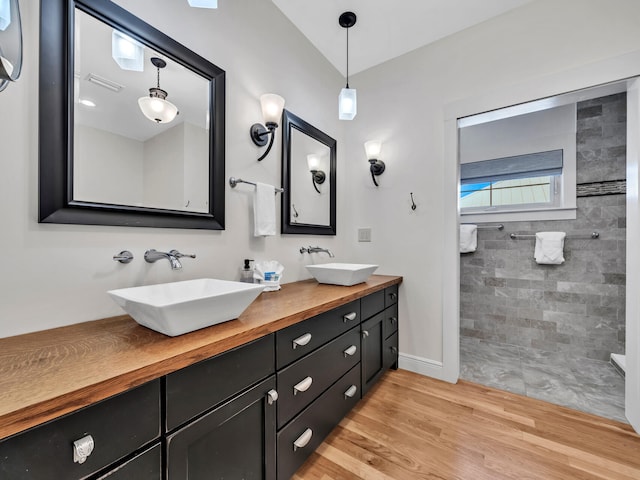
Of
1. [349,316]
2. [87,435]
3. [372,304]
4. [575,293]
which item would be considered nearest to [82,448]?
[87,435]

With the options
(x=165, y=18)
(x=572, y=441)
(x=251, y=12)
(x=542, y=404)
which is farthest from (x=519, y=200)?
(x=165, y=18)

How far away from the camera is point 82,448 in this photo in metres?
0.54

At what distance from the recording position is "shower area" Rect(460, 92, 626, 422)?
7.27ft

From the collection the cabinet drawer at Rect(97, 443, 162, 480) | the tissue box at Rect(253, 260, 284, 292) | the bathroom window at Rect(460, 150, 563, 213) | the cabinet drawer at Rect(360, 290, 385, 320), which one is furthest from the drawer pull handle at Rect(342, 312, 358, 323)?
the bathroom window at Rect(460, 150, 563, 213)

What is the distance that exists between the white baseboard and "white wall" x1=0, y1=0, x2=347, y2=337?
118 cm

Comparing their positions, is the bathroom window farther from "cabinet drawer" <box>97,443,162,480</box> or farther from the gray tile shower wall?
"cabinet drawer" <box>97,443,162,480</box>

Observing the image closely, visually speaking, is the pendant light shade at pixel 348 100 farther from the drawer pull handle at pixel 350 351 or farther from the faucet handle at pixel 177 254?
the drawer pull handle at pixel 350 351

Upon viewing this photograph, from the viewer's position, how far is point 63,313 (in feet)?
3.10

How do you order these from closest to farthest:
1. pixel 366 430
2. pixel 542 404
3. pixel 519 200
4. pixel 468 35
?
pixel 366 430, pixel 542 404, pixel 468 35, pixel 519 200

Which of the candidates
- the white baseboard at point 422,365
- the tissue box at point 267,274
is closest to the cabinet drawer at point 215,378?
the tissue box at point 267,274

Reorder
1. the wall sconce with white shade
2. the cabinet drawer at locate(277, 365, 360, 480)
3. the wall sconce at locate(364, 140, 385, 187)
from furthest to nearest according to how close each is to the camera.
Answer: the wall sconce at locate(364, 140, 385, 187) < the cabinet drawer at locate(277, 365, 360, 480) < the wall sconce with white shade

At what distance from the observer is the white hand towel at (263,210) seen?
1.60m

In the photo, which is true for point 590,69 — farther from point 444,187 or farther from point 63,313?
point 63,313

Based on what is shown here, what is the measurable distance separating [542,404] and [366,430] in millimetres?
1228
